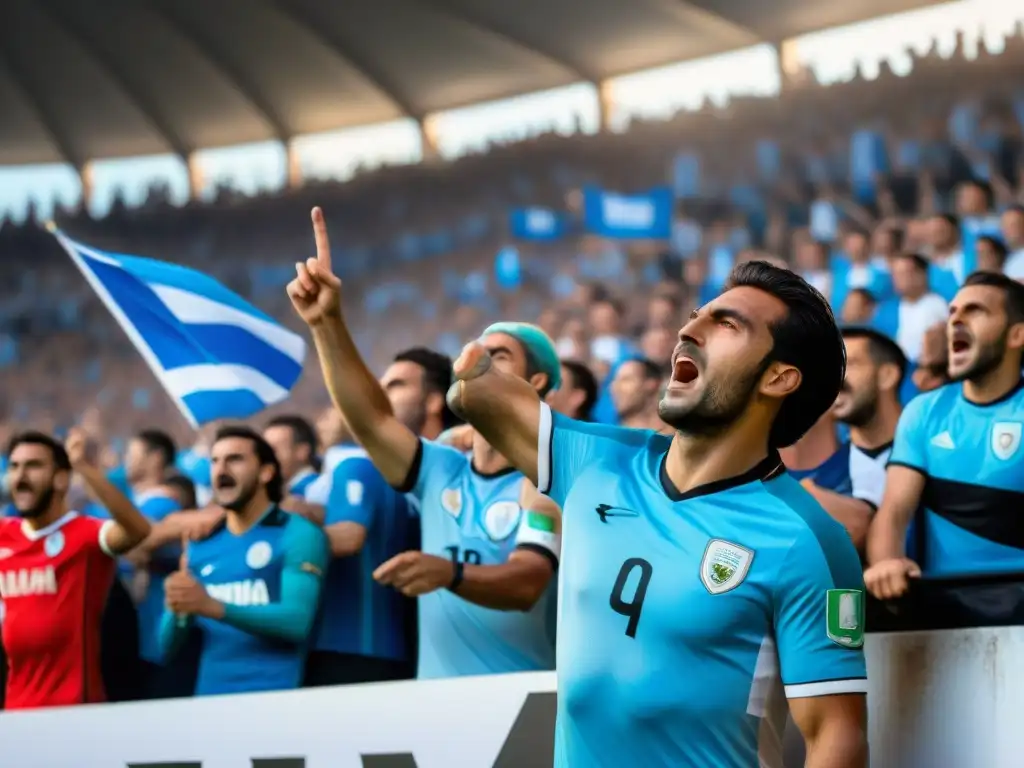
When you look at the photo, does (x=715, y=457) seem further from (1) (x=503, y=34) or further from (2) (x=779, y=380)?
(1) (x=503, y=34)

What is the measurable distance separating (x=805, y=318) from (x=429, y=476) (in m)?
1.52

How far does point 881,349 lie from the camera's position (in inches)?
172

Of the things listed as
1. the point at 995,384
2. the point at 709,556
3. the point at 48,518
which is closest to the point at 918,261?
the point at 995,384

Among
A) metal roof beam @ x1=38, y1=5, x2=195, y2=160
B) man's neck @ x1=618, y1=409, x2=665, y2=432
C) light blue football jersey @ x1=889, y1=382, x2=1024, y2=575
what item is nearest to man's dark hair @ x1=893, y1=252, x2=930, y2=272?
man's neck @ x1=618, y1=409, x2=665, y2=432

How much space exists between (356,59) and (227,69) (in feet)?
7.24

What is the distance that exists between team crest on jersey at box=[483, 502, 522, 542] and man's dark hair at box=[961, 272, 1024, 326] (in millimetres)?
1317

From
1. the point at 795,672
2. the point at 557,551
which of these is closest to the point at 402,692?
the point at 557,551

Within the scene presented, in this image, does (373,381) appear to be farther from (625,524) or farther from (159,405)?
(159,405)

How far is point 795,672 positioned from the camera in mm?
2092

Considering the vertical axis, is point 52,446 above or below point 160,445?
below

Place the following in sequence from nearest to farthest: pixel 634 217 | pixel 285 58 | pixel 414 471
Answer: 1. pixel 414 471
2. pixel 634 217
3. pixel 285 58

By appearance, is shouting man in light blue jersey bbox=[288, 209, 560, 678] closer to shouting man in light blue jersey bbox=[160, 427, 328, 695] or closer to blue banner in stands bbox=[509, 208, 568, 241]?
shouting man in light blue jersey bbox=[160, 427, 328, 695]

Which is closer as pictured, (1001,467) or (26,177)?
(1001,467)

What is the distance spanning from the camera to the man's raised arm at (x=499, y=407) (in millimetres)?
Result: 2336
